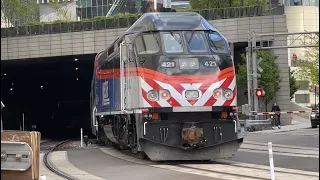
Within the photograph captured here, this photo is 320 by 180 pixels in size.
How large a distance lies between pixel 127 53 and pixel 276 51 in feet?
88.7

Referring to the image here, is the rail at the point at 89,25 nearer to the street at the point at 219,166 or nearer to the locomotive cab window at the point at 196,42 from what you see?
the street at the point at 219,166

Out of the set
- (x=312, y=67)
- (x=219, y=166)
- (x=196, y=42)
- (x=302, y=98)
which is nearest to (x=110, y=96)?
(x=196, y=42)

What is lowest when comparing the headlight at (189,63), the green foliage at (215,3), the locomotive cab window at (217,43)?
the headlight at (189,63)

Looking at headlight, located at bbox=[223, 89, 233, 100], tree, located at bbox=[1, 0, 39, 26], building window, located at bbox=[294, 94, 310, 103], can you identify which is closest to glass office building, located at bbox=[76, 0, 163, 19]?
building window, located at bbox=[294, 94, 310, 103]

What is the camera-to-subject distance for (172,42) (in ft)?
48.9

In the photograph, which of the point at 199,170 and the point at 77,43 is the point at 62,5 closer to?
the point at 77,43

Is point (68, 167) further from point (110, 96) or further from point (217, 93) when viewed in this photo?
point (217, 93)

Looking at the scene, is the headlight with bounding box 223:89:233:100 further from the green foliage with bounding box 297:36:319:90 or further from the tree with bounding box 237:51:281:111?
the green foliage with bounding box 297:36:319:90

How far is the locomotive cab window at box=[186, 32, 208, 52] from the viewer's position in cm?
1493

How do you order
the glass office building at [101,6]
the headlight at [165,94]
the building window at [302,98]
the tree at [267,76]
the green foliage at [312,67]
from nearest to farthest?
the headlight at [165,94]
the tree at [267,76]
the green foliage at [312,67]
the building window at [302,98]
the glass office building at [101,6]

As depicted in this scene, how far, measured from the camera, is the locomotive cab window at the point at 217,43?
15133 millimetres

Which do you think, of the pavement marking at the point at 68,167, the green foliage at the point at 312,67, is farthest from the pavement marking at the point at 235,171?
the green foliage at the point at 312,67

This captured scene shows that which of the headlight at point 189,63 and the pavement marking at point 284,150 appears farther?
the pavement marking at point 284,150

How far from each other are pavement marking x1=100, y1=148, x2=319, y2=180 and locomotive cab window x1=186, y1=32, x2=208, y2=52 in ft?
10.2
